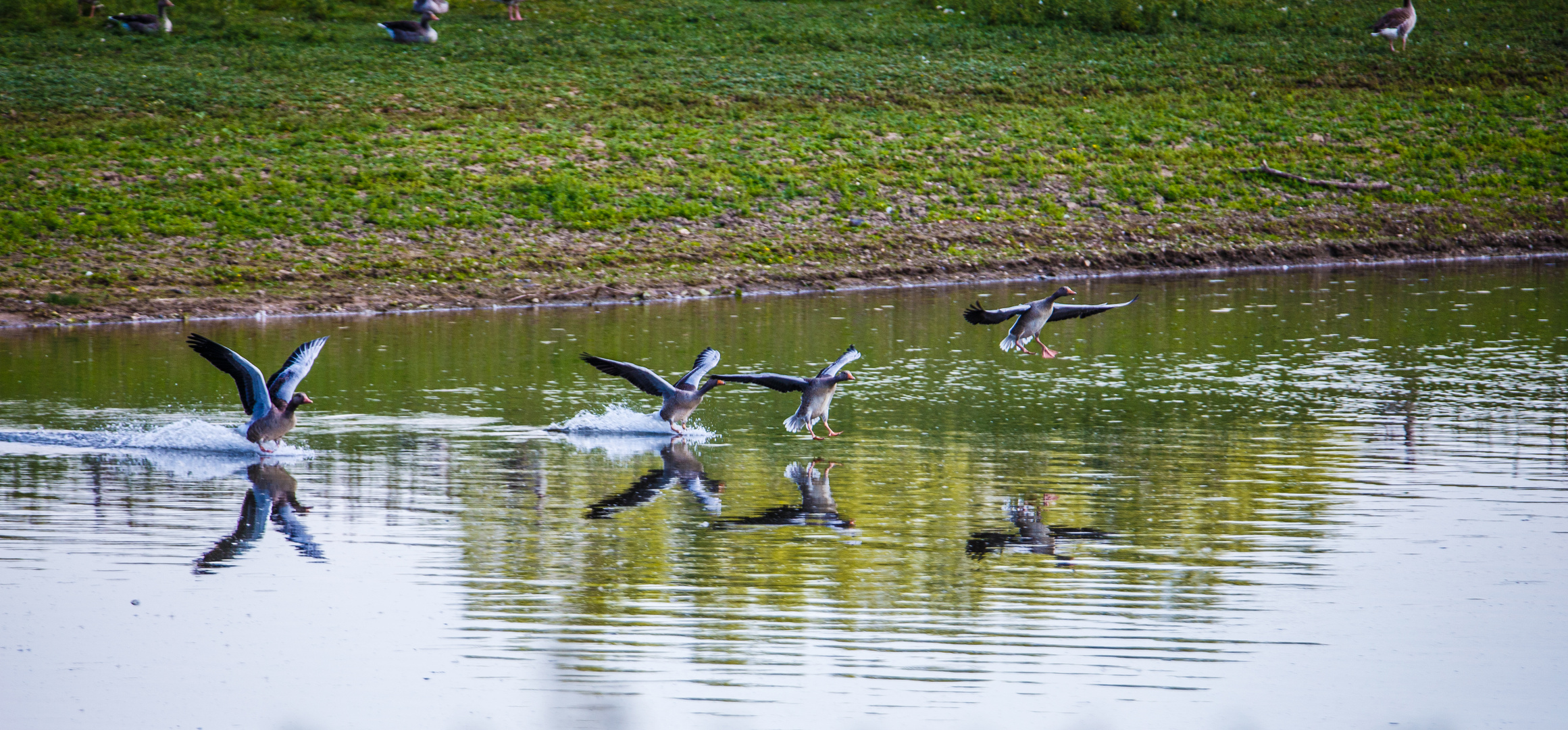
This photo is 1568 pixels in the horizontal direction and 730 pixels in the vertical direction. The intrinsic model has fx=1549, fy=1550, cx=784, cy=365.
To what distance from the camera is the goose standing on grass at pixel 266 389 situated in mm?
14328

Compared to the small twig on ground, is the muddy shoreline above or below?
below

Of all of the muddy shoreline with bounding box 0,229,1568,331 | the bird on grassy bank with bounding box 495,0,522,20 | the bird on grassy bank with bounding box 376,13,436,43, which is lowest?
the muddy shoreline with bounding box 0,229,1568,331

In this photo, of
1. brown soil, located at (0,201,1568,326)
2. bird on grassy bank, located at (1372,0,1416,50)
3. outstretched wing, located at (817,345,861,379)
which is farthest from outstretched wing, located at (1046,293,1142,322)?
bird on grassy bank, located at (1372,0,1416,50)

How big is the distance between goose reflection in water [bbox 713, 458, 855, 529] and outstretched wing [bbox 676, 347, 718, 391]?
212cm

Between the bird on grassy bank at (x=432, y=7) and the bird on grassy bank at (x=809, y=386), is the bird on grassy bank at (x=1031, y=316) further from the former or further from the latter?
the bird on grassy bank at (x=432, y=7)

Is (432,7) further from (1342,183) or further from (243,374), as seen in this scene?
(243,374)

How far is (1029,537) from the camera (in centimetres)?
1155

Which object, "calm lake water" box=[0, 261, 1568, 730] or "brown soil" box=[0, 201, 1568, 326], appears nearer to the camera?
"calm lake water" box=[0, 261, 1568, 730]

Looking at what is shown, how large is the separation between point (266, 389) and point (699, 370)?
13.7ft

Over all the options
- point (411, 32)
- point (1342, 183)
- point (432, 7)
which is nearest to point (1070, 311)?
point (1342, 183)

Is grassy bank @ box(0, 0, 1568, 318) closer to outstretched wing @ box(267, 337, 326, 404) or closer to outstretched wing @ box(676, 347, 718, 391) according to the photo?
outstretched wing @ box(267, 337, 326, 404)

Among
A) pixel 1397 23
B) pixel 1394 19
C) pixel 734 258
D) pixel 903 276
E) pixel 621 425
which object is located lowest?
pixel 621 425

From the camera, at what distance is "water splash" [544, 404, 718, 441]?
53.7 ft

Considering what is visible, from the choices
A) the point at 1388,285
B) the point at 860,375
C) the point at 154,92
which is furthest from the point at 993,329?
the point at 154,92
